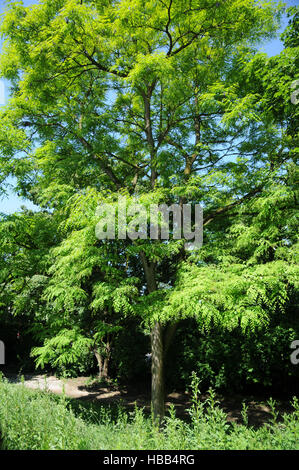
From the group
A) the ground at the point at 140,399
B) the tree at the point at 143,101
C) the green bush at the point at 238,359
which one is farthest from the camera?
the green bush at the point at 238,359

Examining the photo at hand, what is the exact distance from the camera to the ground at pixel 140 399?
742 cm

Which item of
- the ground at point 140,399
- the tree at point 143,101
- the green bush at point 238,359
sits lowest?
the ground at point 140,399

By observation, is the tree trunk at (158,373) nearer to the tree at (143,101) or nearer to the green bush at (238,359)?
the tree at (143,101)

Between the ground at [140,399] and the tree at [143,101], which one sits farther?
the ground at [140,399]

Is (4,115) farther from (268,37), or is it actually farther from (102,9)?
(268,37)

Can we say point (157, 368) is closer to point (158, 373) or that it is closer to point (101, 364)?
point (158, 373)

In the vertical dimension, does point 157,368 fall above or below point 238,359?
above

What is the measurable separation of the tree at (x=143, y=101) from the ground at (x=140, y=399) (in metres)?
2.24

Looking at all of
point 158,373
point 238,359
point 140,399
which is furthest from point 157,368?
point 140,399

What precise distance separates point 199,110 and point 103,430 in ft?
23.1

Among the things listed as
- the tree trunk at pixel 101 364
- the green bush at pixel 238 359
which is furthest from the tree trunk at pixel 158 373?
the tree trunk at pixel 101 364

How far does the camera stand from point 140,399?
9211 millimetres

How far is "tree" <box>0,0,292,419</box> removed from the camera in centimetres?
638

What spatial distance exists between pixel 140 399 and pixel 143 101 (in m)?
9.31
